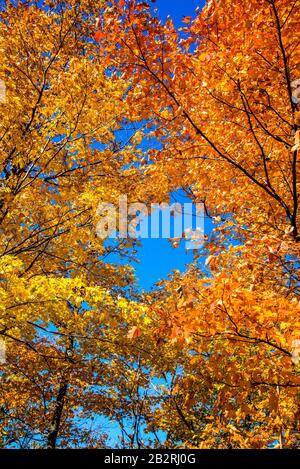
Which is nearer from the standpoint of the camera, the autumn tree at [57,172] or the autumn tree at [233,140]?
the autumn tree at [233,140]

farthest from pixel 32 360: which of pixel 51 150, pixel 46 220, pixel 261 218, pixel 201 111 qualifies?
pixel 201 111

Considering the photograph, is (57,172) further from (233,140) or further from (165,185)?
(233,140)

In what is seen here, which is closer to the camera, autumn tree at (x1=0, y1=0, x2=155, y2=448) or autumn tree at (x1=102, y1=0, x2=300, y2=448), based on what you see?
autumn tree at (x1=102, y1=0, x2=300, y2=448)

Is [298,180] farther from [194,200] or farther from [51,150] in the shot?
[51,150]

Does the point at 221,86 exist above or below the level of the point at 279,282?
above

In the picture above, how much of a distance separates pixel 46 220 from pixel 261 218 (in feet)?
12.9

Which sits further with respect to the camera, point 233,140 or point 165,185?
point 165,185

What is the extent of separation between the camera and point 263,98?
432 cm

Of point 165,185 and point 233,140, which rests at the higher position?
point 165,185

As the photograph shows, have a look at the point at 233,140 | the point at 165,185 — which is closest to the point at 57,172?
the point at 165,185

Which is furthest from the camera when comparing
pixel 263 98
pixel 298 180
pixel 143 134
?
pixel 143 134

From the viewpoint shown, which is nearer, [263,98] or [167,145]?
[263,98]

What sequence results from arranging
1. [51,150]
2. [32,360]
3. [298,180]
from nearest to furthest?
[298,180], [51,150], [32,360]
